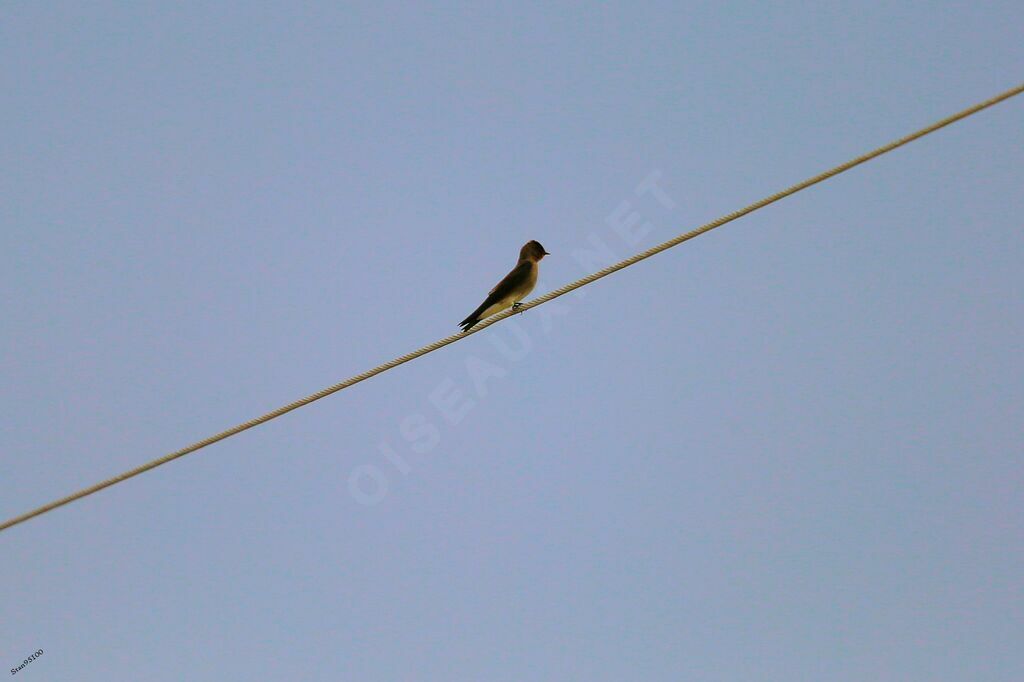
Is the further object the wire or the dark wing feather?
the dark wing feather

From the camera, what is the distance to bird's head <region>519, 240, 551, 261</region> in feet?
31.9

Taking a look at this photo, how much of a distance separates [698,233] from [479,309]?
132 inches

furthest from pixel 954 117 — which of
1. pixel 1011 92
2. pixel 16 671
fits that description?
pixel 16 671

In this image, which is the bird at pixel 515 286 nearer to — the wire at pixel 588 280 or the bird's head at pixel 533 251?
the bird's head at pixel 533 251

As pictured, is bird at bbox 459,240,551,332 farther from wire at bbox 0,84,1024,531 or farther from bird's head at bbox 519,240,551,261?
wire at bbox 0,84,1024,531

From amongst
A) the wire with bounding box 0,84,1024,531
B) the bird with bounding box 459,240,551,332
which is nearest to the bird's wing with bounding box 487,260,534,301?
the bird with bounding box 459,240,551,332

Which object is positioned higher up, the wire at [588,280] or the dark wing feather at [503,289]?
the dark wing feather at [503,289]

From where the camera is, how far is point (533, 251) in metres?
9.77

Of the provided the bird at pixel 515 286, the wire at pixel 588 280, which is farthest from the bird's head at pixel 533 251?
the wire at pixel 588 280

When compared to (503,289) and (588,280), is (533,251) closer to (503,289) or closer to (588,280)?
(503,289)

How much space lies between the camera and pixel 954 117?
5.35m

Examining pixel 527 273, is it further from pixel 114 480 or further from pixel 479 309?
pixel 114 480

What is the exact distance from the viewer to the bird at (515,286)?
351 inches

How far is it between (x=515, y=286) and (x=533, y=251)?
0.61m
